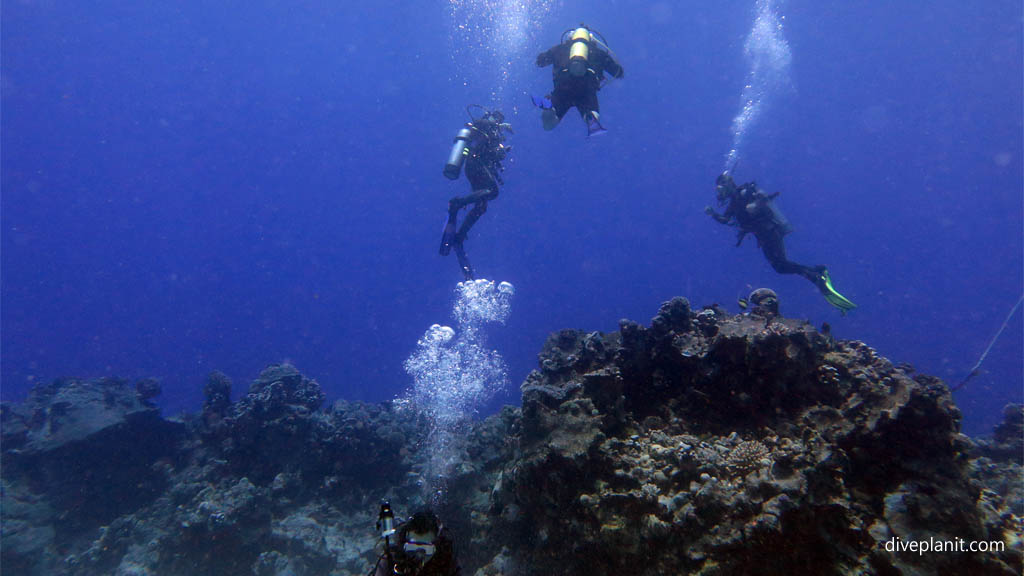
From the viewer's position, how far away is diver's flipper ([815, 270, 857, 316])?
1051cm

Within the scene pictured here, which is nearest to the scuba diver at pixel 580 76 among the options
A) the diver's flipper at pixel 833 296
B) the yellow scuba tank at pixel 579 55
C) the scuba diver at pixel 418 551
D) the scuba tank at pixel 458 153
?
the yellow scuba tank at pixel 579 55

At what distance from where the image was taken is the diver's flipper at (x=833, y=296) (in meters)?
10.5

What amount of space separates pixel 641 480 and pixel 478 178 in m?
12.7

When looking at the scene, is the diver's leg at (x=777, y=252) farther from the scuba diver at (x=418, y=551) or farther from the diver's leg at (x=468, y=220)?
the scuba diver at (x=418, y=551)

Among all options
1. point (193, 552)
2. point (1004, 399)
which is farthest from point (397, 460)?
point (1004, 399)

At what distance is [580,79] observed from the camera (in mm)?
9797

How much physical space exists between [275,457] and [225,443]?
1.51 meters

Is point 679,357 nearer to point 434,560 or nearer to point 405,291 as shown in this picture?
point 434,560

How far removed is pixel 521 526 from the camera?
196 inches

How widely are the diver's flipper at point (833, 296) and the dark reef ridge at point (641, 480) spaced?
3389mm

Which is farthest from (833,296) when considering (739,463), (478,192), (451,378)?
(451,378)

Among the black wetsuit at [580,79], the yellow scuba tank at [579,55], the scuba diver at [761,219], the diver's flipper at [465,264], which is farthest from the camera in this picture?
the diver's flipper at [465,264]

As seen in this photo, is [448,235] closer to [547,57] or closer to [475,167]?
[475,167]

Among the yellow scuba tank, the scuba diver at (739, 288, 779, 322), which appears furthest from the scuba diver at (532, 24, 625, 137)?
the scuba diver at (739, 288, 779, 322)
